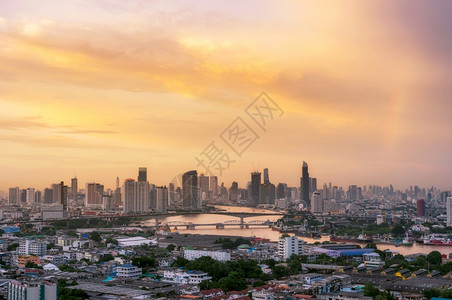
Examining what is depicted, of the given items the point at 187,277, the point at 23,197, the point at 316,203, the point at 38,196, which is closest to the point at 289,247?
the point at 187,277

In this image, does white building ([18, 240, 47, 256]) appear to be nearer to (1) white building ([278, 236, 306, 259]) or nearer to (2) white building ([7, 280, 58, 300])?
(1) white building ([278, 236, 306, 259])

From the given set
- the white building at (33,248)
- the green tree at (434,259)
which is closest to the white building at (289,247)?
the green tree at (434,259)

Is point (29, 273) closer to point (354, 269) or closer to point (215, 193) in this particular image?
point (354, 269)

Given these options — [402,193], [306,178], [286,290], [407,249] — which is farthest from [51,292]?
[402,193]

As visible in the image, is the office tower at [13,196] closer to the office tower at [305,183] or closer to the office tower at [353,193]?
the office tower at [305,183]

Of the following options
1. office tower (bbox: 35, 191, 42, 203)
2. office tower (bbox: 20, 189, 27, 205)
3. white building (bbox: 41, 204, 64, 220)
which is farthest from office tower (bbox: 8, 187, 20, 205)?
white building (bbox: 41, 204, 64, 220)
